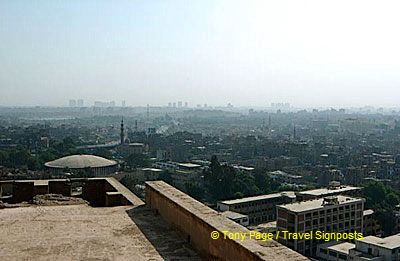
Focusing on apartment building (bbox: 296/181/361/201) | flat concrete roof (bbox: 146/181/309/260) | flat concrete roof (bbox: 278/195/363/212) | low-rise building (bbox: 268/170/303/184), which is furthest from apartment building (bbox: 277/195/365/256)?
low-rise building (bbox: 268/170/303/184)

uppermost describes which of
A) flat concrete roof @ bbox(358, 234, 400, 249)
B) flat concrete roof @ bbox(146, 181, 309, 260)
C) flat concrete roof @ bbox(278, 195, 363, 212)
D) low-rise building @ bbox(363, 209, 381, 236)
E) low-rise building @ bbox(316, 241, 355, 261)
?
flat concrete roof @ bbox(146, 181, 309, 260)

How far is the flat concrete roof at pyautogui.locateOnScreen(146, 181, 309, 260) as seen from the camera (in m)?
2.55

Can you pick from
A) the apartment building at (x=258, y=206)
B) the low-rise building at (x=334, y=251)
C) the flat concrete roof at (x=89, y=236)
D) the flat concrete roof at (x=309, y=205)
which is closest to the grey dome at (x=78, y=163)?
the apartment building at (x=258, y=206)

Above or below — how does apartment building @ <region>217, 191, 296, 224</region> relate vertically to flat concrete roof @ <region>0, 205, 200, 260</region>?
below

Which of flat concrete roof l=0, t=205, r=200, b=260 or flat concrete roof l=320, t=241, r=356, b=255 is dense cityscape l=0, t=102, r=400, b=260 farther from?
flat concrete roof l=0, t=205, r=200, b=260

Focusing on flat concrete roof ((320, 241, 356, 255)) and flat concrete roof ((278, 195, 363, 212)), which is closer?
flat concrete roof ((320, 241, 356, 255))

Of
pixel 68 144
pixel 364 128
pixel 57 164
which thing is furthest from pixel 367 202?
pixel 364 128

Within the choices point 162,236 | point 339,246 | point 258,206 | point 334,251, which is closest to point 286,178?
point 258,206

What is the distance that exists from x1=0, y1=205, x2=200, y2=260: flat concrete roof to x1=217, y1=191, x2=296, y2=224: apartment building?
16838mm

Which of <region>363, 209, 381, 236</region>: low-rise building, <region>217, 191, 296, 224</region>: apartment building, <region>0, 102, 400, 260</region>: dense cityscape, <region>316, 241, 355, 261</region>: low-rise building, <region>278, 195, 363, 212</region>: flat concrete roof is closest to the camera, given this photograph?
<region>316, 241, 355, 261</region>: low-rise building

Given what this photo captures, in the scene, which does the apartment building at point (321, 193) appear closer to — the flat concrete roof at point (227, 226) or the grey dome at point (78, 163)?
the grey dome at point (78, 163)

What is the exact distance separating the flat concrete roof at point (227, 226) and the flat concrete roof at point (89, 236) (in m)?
0.23

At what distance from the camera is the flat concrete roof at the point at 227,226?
2.55 meters

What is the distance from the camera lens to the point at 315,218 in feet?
56.2
